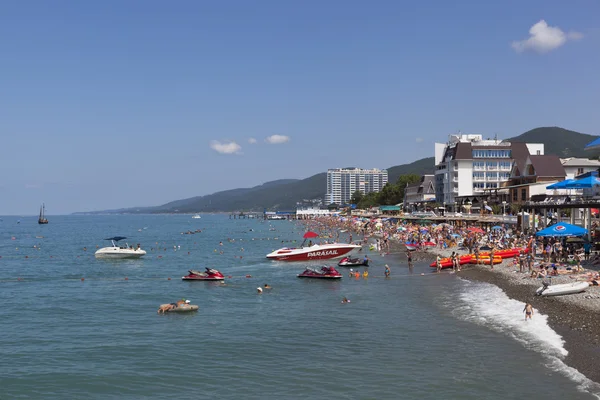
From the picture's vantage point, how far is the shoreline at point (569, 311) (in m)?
20.4

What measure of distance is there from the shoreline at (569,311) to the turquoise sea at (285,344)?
0.61 metres

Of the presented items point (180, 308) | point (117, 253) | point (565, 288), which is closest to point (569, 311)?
point (565, 288)

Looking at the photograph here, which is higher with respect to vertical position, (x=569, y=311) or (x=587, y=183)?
(x=587, y=183)

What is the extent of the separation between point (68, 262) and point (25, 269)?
6.78 meters

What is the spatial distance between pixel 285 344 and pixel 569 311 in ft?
47.6

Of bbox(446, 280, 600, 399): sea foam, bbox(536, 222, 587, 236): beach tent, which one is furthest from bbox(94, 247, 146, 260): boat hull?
bbox(536, 222, 587, 236): beach tent

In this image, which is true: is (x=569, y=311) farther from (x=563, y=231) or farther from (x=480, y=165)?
(x=480, y=165)

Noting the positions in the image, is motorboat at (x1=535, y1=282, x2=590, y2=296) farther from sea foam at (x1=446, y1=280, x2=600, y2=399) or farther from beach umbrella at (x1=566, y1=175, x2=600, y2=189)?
beach umbrella at (x1=566, y1=175, x2=600, y2=189)

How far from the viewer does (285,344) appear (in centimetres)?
2442

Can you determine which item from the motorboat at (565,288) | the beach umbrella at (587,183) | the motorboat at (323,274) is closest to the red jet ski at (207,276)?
the motorboat at (323,274)

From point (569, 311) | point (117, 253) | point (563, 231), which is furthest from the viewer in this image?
point (117, 253)

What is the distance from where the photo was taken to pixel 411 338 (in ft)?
81.5

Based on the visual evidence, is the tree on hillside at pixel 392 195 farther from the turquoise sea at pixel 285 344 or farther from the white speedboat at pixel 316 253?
the turquoise sea at pixel 285 344

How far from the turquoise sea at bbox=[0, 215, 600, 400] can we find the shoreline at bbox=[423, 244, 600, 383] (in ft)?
2.00
